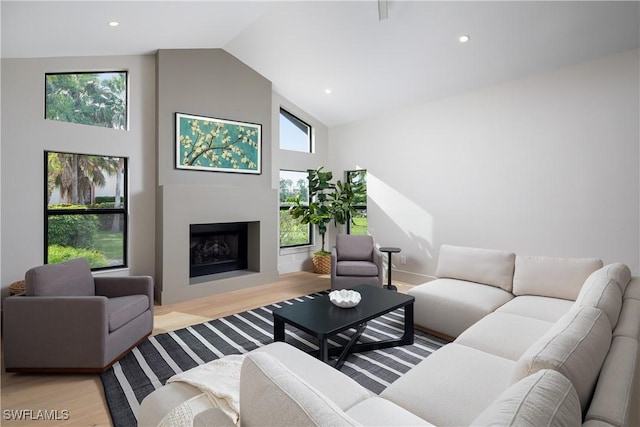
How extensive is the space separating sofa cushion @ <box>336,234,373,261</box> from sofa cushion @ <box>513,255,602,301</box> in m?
2.00

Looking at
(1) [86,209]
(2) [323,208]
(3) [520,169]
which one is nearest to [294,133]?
(2) [323,208]

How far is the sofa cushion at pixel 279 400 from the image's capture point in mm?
707

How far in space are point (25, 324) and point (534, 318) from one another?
386cm

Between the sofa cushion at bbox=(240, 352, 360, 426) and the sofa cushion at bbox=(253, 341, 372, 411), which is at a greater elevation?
the sofa cushion at bbox=(240, 352, 360, 426)

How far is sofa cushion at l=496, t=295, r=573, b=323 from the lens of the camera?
245 centimetres

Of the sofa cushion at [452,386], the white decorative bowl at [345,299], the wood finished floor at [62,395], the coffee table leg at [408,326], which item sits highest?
the white decorative bowl at [345,299]

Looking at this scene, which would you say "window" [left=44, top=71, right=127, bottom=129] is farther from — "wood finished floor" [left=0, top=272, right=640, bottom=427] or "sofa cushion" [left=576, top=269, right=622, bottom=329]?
"sofa cushion" [left=576, top=269, right=622, bottom=329]

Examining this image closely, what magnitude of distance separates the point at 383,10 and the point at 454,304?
9.85 feet

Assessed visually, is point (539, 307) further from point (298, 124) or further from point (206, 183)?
point (298, 124)

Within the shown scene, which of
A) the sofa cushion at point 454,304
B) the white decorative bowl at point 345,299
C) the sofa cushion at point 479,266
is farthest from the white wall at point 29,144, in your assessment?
the sofa cushion at point 479,266

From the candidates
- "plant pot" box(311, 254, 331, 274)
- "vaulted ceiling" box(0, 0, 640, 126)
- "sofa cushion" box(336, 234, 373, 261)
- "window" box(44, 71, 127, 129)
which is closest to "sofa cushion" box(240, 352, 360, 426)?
"vaulted ceiling" box(0, 0, 640, 126)

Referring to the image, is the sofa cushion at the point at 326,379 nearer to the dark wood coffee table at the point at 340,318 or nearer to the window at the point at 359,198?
the dark wood coffee table at the point at 340,318

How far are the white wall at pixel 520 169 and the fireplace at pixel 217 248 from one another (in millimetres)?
2346

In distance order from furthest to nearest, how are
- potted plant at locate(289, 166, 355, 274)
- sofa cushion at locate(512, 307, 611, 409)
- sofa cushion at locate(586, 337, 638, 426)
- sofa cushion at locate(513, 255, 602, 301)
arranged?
potted plant at locate(289, 166, 355, 274), sofa cushion at locate(513, 255, 602, 301), sofa cushion at locate(512, 307, 611, 409), sofa cushion at locate(586, 337, 638, 426)
